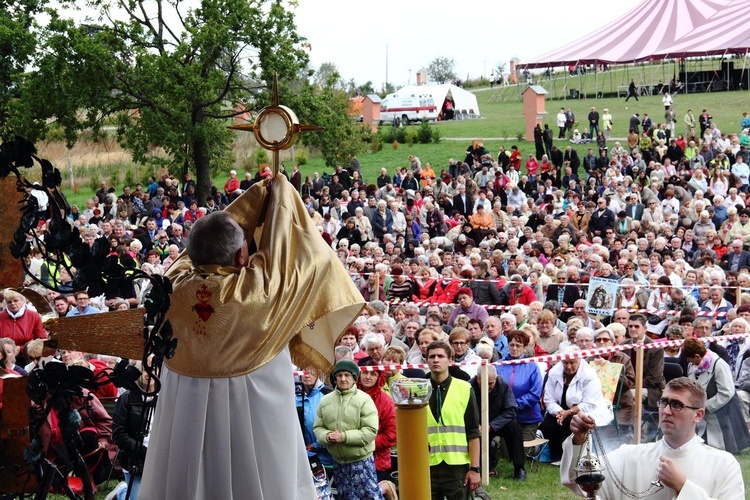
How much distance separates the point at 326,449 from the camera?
7980 millimetres

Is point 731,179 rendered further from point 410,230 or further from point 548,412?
point 548,412

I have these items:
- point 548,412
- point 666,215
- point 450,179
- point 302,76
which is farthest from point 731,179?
point 548,412

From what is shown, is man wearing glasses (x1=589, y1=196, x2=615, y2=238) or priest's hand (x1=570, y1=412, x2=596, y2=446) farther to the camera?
man wearing glasses (x1=589, y1=196, x2=615, y2=238)

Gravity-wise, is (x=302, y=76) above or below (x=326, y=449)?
above

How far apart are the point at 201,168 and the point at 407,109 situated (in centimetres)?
2477

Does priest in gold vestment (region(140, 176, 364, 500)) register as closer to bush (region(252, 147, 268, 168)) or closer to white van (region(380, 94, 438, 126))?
bush (region(252, 147, 268, 168))

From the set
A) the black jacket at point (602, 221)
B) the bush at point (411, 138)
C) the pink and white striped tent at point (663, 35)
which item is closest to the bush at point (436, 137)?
the bush at point (411, 138)

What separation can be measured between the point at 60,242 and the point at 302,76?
26.5 metres

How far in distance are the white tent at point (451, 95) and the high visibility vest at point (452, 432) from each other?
147 ft

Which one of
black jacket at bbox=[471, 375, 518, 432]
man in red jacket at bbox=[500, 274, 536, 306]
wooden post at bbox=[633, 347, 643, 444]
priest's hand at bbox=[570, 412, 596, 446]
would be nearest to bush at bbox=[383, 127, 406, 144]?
man in red jacket at bbox=[500, 274, 536, 306]

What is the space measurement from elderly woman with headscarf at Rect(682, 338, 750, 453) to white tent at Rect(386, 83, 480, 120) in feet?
141

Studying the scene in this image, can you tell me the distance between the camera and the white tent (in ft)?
171

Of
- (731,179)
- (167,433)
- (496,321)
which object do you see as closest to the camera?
(167,433)

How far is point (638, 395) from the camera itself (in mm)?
9633
